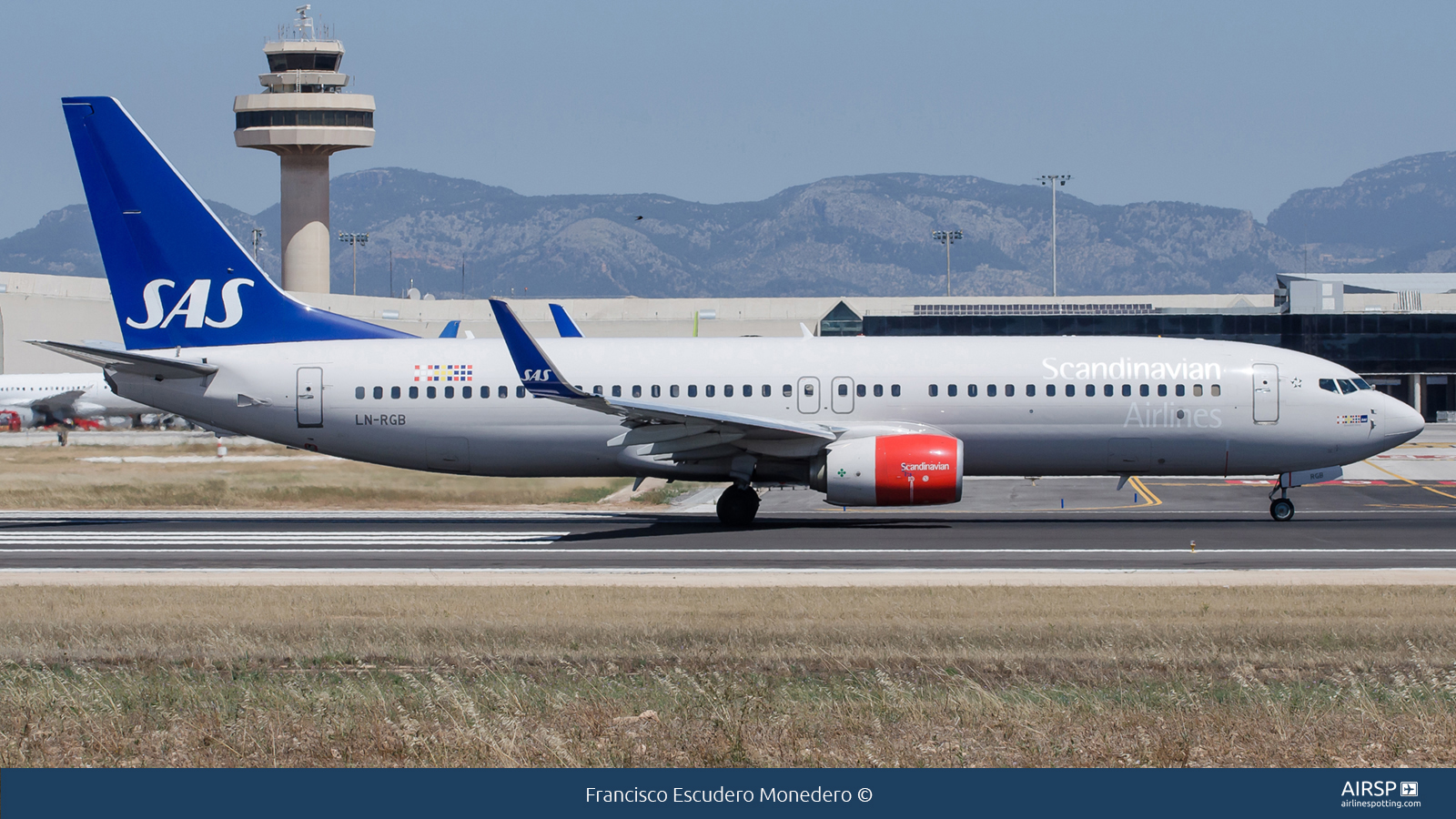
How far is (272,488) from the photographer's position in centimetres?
3791

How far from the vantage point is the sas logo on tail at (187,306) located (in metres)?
31.0

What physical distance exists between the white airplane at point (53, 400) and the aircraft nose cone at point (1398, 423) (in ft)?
237

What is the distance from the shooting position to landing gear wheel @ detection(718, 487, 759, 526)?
29.5 m

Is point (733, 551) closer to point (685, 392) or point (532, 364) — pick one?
point (532, 364)

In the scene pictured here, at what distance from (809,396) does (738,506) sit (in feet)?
9.15

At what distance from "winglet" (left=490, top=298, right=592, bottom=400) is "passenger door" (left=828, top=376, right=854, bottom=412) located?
18.2 ft

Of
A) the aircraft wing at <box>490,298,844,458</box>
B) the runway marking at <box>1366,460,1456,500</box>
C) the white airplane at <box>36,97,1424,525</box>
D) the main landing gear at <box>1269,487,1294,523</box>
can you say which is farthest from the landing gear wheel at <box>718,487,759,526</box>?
the runway marking at <box>1366,460,1456,500</box>

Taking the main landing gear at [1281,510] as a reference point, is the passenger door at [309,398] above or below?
above

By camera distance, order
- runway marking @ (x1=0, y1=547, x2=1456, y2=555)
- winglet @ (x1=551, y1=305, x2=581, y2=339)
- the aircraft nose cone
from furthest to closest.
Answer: winglet @ (x1=551, y1=305, x2=581, y2=339)
the aircraft nose cone
runway marking @ (x1=0, y1=547, x2=1456, y2=555)

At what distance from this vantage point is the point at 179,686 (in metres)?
12.3

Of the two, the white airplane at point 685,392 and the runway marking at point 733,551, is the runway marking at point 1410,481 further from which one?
the runway marking at point 733,551

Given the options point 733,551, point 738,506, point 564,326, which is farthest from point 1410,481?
point 733,551

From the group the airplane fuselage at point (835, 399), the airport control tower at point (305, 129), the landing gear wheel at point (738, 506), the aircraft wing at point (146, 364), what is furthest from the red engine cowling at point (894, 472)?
the airport control tower at point (305, 129)

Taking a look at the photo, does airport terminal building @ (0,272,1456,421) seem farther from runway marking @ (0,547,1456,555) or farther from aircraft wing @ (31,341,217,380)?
runway marking @ (0,547,1456,555)
